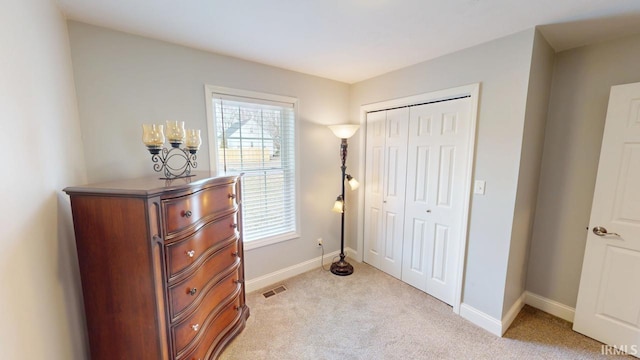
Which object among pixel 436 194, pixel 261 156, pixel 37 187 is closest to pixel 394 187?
pixel 436 194

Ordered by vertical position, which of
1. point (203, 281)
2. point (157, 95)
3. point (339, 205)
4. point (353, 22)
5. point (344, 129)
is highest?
point (353, 22)

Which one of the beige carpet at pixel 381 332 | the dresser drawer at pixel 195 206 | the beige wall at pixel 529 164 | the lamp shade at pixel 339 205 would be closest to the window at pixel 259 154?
the lamp shade at pixel 339 205

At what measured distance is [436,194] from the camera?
245 centimetres

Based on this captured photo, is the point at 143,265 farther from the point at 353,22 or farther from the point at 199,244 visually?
the point at 353,22

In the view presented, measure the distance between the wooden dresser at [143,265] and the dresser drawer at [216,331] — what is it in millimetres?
18

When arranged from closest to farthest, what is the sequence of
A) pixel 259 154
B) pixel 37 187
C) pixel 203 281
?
pixel 37 187, pixel 203 281, pixel 259 154

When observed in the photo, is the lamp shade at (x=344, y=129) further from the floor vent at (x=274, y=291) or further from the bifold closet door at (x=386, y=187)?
the floor vent at (x=274, y=291)

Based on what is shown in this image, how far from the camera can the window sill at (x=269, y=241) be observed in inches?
101

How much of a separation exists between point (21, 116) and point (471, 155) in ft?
9.20

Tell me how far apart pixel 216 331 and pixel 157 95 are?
1879 millimetres

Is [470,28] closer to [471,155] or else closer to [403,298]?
[471,155]

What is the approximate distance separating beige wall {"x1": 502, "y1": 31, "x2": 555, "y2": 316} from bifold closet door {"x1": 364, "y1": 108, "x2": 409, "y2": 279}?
1.02 m

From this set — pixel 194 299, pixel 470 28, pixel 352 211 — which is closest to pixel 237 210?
pixel 194 299

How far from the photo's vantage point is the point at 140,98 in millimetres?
1873
